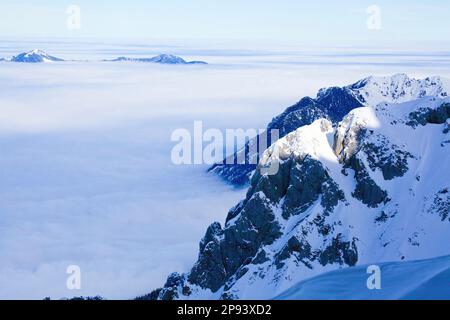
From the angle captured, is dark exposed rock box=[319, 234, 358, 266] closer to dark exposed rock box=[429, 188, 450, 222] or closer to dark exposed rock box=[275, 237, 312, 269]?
dark exposed rock box=[275, 237, 312, 269]

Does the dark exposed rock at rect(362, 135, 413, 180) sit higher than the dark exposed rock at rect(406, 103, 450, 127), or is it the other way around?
the dark exposed rock at rect(406, 103, 450, 127)

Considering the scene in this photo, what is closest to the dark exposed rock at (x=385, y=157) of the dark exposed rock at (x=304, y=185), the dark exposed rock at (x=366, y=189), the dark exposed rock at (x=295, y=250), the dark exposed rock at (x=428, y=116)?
the dark exposed rock at (x=366, y=189)

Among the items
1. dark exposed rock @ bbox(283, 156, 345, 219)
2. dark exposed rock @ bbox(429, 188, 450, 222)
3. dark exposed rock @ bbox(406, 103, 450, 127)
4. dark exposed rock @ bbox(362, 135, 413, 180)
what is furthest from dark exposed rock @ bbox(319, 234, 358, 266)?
dark exposed rock @ bbox(406, 103, 450, 127)

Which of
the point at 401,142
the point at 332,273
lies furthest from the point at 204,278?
the point at 332,273

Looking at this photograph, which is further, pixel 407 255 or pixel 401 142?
pixel 401 142

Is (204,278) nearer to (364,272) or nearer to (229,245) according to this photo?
Result: (229,245)

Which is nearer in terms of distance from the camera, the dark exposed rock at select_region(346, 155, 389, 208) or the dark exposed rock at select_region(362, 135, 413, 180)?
the dark exposed rock at select_region(346, 155, 389, 208)

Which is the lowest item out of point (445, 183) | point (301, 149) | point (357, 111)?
point (445, 183)
